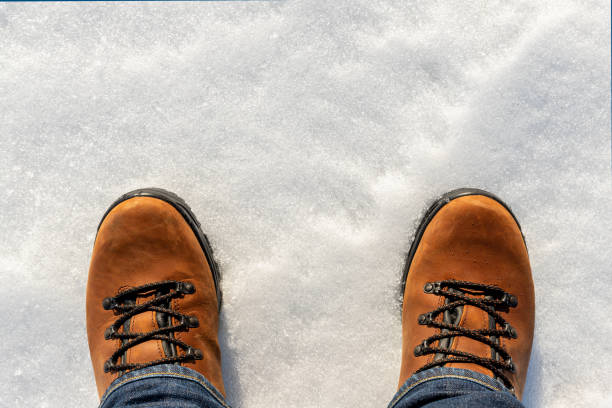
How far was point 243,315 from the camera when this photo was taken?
3.33 ft

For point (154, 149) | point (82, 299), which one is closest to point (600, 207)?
point (154, 149)

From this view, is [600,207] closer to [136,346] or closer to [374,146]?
[374,146]

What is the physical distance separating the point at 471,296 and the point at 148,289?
652 millimetres

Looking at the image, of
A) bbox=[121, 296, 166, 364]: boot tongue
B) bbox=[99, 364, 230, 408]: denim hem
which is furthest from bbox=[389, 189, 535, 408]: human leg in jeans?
bbox=[121, 296, 166, 364]: boot tongue

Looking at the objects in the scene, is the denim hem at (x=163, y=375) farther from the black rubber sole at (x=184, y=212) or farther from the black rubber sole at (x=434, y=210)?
the black rubber sole at (x=434, y=210)

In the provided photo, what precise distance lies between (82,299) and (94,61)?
0.53m

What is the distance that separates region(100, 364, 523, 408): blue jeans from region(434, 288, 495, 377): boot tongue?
39mm

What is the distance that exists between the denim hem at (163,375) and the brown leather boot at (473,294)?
39cm

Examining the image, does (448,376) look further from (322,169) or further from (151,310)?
(151,310)

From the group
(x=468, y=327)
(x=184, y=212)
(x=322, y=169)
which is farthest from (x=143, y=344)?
(x=468, y=327)

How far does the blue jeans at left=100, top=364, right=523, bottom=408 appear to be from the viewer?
80 centimetres

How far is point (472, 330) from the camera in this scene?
92 centimetres

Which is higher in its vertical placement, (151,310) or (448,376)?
(151,310)

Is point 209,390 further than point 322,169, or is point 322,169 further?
point 322,169
